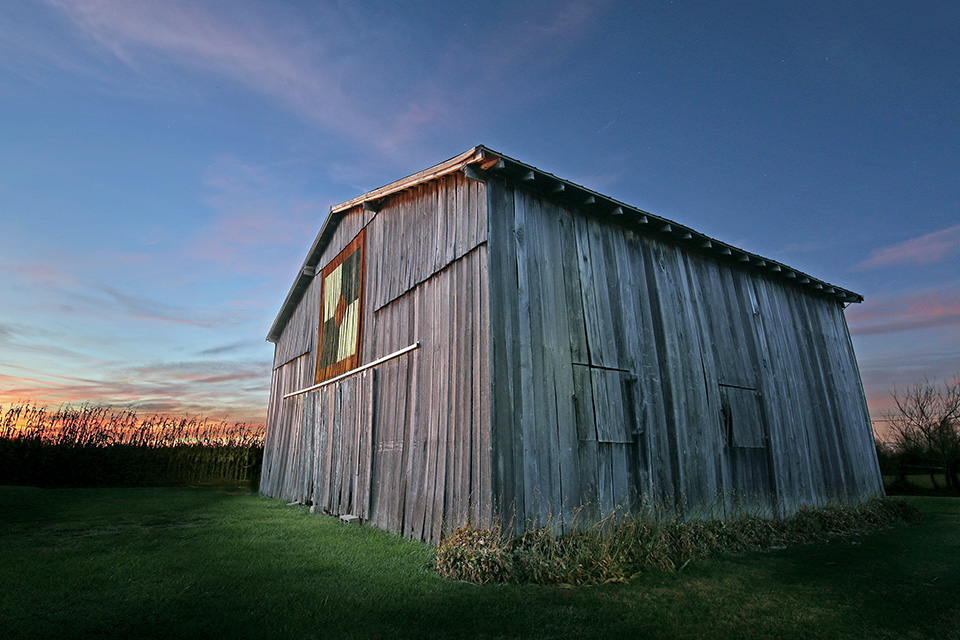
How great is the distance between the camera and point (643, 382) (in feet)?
27.9

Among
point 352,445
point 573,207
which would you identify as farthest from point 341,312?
point 573,207

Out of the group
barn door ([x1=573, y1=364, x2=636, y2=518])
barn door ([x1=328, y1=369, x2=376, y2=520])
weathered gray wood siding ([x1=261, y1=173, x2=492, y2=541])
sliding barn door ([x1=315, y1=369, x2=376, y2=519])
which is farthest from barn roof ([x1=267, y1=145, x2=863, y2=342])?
sliding barn door ([x1=315, y1=369, x2=376, y2=519])

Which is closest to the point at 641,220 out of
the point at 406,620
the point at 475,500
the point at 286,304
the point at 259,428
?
the point at 475,500

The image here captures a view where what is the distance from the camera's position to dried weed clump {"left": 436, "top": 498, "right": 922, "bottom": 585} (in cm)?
574

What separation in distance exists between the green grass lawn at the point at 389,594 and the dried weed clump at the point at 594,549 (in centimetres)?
25

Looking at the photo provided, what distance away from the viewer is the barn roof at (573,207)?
7.48 m

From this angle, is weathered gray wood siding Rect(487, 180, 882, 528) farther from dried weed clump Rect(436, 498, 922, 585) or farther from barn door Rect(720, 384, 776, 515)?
dried weed clump Rect(436, 498, 922, 585)

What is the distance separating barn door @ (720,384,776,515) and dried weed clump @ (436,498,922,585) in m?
0.79

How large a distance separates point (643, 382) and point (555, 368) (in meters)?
2.06

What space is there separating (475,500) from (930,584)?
5.77 m

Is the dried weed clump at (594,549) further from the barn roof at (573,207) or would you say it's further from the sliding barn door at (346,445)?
the barn roof at (573,207)

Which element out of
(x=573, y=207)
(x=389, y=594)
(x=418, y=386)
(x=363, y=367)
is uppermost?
(x=573, y=207)

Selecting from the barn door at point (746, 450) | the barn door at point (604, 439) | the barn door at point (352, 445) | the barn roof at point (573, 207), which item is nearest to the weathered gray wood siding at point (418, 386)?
the barn door at point (352, 445)

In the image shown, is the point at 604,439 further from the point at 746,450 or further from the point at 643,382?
the point at 746,450
